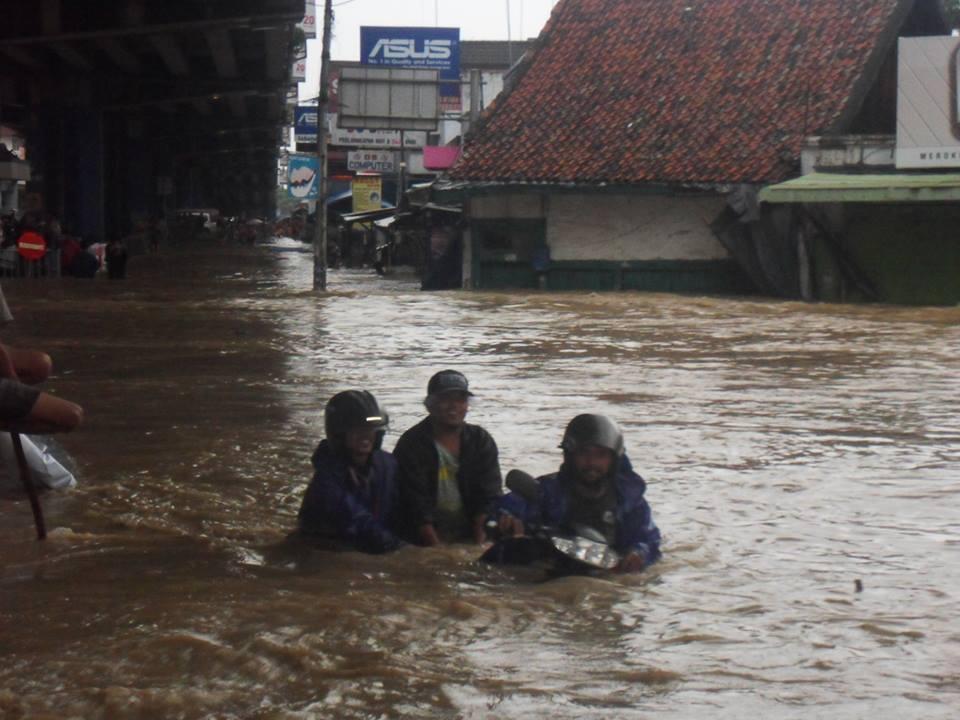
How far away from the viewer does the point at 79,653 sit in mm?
6324

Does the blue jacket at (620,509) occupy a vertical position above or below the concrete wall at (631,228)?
below

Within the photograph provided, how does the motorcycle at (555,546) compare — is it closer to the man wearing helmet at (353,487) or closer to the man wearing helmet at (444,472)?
the man wearing helmet at (444,472)

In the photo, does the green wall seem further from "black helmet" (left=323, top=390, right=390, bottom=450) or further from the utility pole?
"black helmet" (left=323, top=390, right=390, bottom=450)

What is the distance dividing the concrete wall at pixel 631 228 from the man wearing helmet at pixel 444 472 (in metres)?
23.9

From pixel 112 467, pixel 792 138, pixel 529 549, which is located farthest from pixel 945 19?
pixel 529 549

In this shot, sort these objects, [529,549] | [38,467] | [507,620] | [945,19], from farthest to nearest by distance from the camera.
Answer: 1. [945,19]
2. [38,467]
3. [529,549]
4. [507,620]

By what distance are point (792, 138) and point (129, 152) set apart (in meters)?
A: 32.0

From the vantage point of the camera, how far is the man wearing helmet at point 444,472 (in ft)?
26.5

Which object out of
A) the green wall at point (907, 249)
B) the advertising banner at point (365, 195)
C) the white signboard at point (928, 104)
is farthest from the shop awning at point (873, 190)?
the advertising banner at point (365, 195)

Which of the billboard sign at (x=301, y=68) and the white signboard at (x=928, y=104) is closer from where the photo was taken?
the white signboard at (x=928, y=104)

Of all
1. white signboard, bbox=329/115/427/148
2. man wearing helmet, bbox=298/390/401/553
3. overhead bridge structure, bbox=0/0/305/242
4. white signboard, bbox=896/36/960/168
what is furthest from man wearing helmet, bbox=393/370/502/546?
white signboard, bbox=329/115/427/148

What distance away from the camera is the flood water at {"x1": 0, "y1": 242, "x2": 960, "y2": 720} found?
5.86m

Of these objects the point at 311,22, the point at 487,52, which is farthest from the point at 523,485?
the point at 487,52

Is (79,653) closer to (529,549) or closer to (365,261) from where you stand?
(529,549)
